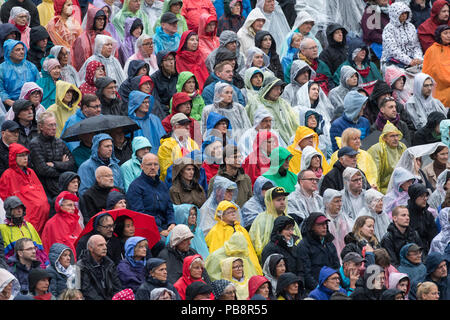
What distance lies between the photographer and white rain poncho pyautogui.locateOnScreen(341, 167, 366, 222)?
17.1 m

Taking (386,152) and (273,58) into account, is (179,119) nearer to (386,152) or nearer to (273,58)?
(386,152)

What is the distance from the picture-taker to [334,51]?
21000mm

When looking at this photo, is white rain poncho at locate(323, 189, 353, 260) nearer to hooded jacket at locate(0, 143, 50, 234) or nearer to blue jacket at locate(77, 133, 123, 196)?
blue jacket at locate(77, 133, 123, 196)

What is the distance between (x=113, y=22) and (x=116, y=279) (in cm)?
700

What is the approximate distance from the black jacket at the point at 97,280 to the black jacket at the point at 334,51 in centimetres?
700

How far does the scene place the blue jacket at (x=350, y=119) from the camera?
62.5ft

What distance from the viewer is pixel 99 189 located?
16.3 meters

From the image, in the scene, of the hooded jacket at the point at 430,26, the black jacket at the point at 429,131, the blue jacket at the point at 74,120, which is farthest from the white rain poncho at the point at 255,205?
the hooded jacket at the point at 430,26

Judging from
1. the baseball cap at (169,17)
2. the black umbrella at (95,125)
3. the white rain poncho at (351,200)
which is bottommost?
the white rain poncho at (351,200)

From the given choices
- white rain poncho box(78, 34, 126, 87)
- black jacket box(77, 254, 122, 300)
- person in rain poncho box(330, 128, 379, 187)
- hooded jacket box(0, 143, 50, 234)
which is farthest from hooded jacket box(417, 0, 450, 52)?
black jacket box(77, 254, 122, 300)

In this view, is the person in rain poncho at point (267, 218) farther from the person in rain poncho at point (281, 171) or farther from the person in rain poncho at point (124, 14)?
the person in rain poncho at point (124, 14)

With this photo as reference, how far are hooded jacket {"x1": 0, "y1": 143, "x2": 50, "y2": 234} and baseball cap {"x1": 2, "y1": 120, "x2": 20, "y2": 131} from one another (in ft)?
1.42

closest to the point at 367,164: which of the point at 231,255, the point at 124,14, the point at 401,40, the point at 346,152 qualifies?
the point at 346,152

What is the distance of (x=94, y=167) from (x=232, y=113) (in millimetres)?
2618
